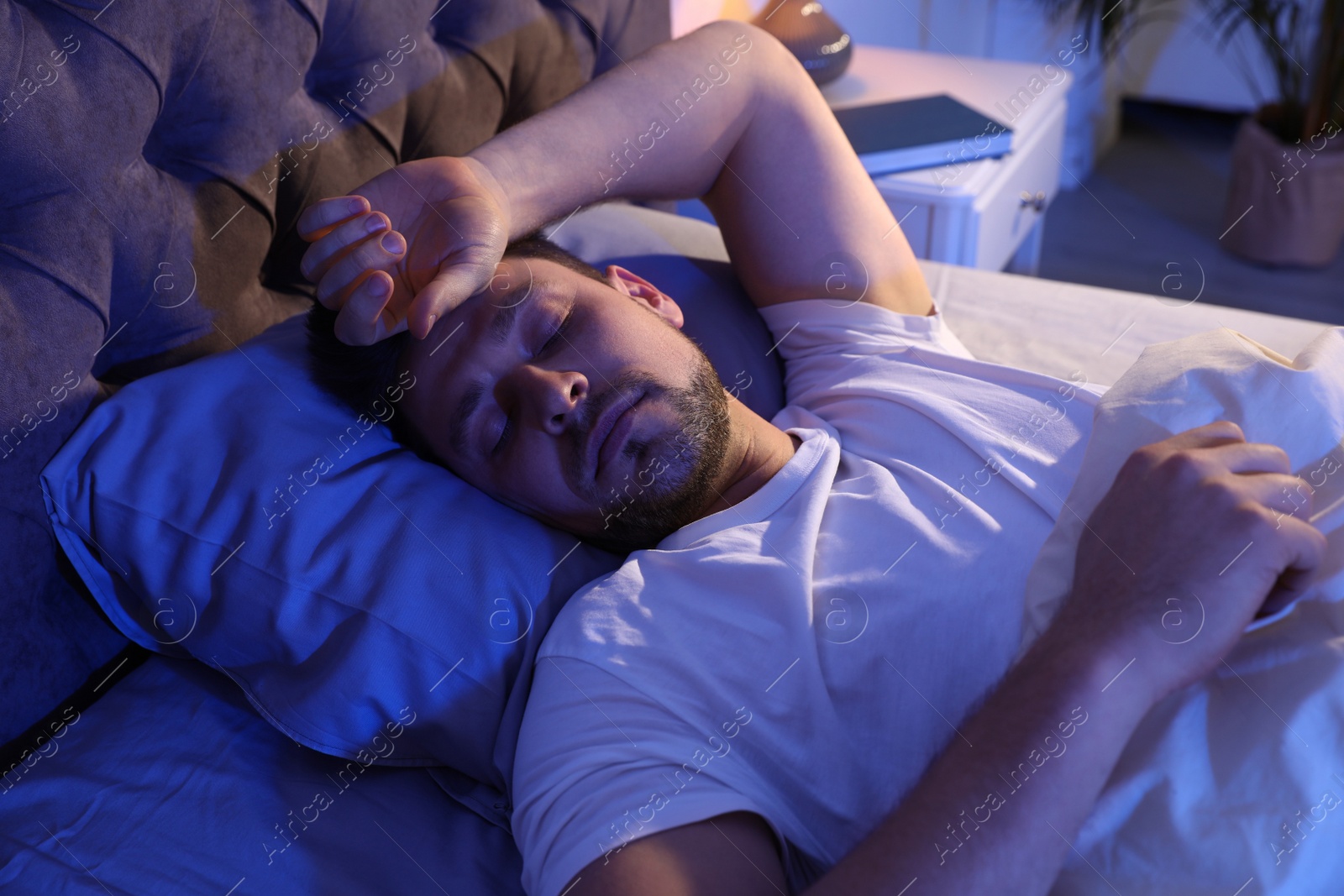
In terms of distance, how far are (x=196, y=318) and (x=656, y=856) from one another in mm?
747

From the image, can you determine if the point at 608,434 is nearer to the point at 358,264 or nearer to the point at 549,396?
the point at 549,396

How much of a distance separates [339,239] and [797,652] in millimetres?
608

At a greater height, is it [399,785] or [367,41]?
[367,41]

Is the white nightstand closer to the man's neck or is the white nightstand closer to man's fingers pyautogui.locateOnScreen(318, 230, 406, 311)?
the man's neck

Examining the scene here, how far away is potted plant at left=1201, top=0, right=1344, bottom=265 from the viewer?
2.56 meters

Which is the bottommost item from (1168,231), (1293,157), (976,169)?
(1168,231)

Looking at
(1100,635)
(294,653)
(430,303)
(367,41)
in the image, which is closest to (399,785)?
(294,653)

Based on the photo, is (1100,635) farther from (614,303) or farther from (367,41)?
(367,41)

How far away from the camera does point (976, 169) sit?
1.77 meters

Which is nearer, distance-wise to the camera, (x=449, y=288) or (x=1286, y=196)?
(x=449, y=288)

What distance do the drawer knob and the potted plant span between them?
1010 mm

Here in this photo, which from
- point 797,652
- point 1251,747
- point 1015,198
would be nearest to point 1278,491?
point 1251,747

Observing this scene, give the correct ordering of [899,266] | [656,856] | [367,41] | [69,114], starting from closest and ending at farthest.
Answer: [656,856], [69,114], [367,41], [899,266]

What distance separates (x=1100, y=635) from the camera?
0.79 meters
